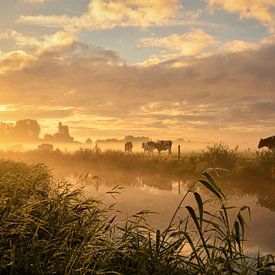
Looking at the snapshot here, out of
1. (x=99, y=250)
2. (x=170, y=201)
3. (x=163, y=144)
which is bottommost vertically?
(x=170, y=201)

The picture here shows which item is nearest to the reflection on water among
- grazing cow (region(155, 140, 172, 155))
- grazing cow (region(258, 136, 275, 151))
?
grazing cow (region(258, 136, 275, 151))

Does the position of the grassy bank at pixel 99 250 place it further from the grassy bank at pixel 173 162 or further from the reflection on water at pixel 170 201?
the grassy bank at pixel 173 162

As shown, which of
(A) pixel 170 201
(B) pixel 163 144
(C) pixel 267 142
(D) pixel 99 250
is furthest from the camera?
(B) pixel 163 144

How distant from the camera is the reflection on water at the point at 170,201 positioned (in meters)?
11.2

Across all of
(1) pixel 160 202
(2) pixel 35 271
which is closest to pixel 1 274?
(2) pixel 35 271

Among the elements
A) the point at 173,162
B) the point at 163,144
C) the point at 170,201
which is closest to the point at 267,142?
the point at 173,162

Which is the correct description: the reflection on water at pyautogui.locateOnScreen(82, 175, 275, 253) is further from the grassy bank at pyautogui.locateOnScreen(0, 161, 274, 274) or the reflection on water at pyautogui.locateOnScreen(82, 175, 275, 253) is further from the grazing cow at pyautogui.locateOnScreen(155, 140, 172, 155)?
the grazing cow at pyautogui.locateOnScreen(155, 140, 172, 155)

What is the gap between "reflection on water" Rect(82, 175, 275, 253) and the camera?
11.2 metres

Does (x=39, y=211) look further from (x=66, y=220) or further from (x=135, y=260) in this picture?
(x=135, y=260)

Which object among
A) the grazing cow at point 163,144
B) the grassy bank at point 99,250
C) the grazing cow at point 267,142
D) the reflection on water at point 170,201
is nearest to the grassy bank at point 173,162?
the reflection on water at point 170,201

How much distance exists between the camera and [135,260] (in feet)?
16.7

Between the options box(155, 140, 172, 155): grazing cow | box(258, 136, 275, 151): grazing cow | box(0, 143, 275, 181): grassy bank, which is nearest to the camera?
box(0, 143, 275, 181): grassy bank

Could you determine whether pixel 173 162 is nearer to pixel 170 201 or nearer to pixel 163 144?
pixel 170 201

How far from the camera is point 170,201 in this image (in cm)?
1712
